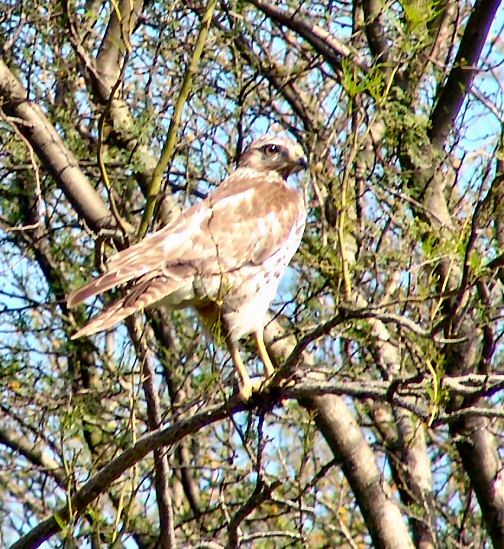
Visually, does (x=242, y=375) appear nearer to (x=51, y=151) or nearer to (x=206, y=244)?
(x=206, y=244)

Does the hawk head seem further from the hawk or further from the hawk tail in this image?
the hawk tail

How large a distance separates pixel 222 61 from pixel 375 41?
104 centimetres

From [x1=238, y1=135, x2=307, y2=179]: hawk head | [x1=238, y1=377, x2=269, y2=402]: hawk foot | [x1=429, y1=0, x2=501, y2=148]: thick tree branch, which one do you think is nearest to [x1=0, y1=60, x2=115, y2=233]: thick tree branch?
[x1=238, y1=135, x2=307, y2=179]: hawk head

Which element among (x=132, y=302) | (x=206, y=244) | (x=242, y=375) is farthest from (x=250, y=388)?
(x=206, y=244)

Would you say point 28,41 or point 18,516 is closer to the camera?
point 28,41

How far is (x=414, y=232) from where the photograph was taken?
20.1 ft

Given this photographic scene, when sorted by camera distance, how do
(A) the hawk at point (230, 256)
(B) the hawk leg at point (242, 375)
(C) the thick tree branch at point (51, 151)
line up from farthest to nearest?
(C) the thick tree branch at point (51, 151), (A) the hawk at point (230, 256), (B) the hawk leg at point (242, 375)

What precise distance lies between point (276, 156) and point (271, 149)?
0.18 ft

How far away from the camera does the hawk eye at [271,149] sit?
6.61 metres

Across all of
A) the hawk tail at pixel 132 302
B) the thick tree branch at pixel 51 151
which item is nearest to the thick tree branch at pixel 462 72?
the thick tree branch at pixel 51 151

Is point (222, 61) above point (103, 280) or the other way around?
above

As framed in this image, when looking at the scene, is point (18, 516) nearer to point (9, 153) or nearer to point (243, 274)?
point (9, 153)

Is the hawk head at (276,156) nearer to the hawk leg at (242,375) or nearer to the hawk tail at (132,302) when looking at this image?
the hawk leg at (242,375)

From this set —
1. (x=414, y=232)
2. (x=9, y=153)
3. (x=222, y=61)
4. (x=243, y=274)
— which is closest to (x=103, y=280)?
(x=243, y=274)
